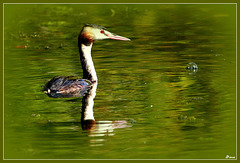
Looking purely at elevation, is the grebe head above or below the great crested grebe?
above

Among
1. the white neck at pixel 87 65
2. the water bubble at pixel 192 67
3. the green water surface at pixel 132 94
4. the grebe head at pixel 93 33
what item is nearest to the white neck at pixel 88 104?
the green water surface at pixel 132 94

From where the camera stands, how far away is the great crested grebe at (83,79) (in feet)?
35.3

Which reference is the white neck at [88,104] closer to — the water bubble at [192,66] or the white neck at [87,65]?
the white neck at [87,65]

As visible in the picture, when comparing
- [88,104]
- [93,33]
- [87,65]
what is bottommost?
[88,104]

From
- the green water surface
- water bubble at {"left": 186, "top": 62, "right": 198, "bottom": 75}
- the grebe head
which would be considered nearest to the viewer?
the green water surface

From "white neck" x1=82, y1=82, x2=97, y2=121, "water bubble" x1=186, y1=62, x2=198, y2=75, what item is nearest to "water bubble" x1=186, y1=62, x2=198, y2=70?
"water bubble" x1=186, y1=62, x2=198, y2=75

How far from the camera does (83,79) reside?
37.9 feet

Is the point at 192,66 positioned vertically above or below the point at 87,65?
below

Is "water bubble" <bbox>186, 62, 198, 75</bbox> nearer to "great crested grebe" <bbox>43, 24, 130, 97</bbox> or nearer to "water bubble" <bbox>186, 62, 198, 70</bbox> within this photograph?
"water bubble" <bbox>186, 62, 198, 70</bbox>

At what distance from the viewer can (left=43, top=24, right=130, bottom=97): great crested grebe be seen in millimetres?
10766

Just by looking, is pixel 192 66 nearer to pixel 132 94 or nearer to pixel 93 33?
pixel 93 33

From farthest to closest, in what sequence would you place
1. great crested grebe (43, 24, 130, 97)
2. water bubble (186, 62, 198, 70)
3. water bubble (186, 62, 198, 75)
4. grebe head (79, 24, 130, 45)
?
water bubble (186, 62, 198, 70) < water bubble (186, 62, 198, 75) < grebe head (79, 24, 130, 45) < great crested grebe (43, 24, 130, 97)

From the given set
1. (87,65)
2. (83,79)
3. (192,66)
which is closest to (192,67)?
(192,66)

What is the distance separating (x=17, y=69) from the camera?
13.0m
